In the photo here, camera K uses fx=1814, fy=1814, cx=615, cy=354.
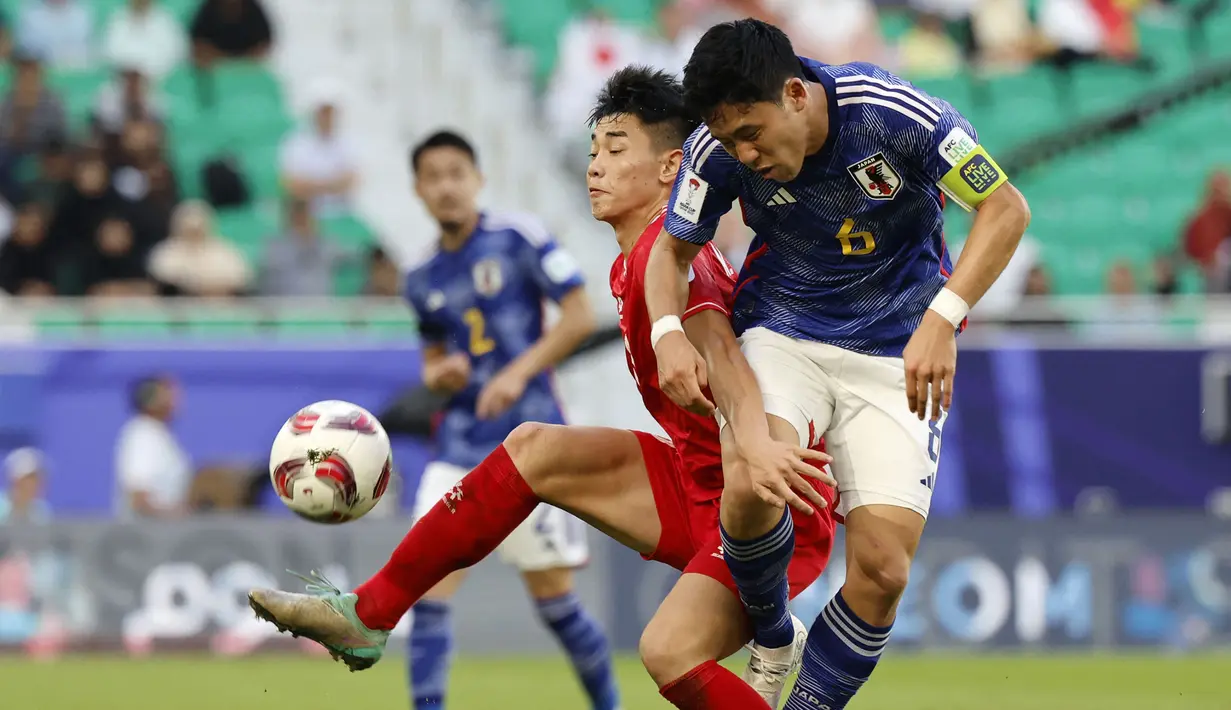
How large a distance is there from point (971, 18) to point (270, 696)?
10694 millimetres

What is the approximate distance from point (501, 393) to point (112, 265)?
6.18 m

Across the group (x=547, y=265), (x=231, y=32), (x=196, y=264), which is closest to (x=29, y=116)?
(x=231, y=32)

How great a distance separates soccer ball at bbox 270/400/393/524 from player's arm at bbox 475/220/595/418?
1.55 meters

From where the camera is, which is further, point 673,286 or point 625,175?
point 625,175

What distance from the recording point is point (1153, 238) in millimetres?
15188

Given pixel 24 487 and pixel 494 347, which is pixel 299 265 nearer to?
pixel 24 487

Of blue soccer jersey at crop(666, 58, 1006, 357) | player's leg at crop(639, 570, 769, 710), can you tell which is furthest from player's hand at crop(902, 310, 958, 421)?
player's leg at crop(639, 570, 769, 710)

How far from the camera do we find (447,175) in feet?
25.2

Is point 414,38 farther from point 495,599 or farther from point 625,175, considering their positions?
point 625,175

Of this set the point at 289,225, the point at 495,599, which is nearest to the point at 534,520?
the point at 495,599

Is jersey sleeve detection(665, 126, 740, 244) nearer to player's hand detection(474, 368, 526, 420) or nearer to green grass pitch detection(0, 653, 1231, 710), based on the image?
player's hand detection(474, 368, 526, 420)

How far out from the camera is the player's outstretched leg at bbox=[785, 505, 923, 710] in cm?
491

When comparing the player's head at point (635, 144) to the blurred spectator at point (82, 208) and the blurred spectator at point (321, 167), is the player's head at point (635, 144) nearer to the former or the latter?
the blurred spectator at point (82, 208)

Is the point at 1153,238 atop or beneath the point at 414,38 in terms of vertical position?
beneath
